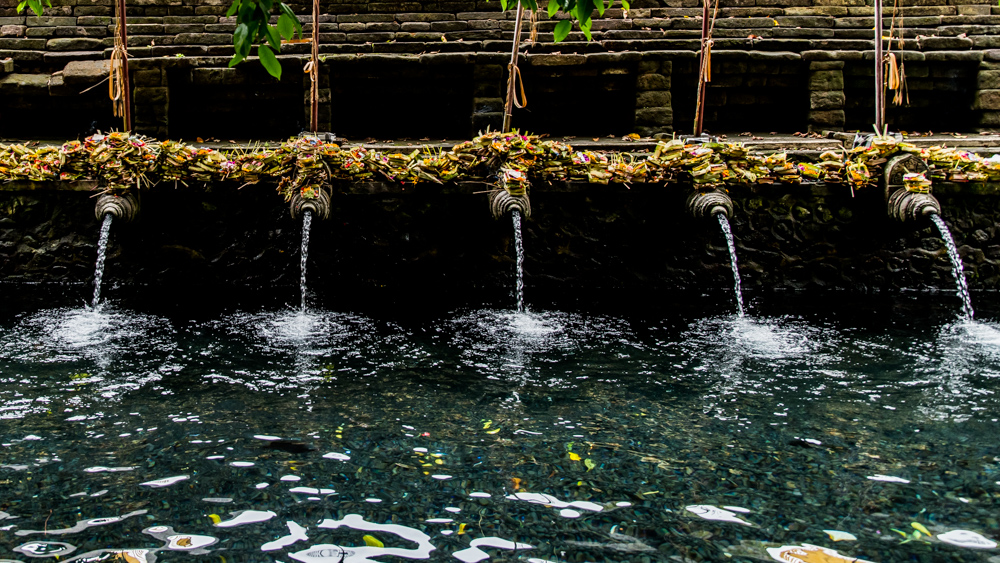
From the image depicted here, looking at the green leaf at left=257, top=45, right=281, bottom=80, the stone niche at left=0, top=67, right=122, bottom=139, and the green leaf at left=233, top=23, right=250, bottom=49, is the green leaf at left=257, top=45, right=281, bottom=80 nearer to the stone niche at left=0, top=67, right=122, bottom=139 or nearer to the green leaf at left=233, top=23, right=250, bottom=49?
the green leaf at left=233, top=23, right=250, bottom=49

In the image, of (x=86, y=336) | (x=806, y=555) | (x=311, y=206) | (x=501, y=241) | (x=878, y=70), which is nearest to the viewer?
(x=806, y=555)

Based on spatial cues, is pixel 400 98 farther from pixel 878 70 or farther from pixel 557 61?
pixel 878 70

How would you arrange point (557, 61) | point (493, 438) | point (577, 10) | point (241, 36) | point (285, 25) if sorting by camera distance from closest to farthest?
point (285, 25), point (241, 36), point (577, 10), point (493, 438), point (557, 61)

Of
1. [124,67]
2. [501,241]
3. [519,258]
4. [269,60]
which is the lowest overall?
[519,258]

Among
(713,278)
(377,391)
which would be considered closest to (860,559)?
(377,391)

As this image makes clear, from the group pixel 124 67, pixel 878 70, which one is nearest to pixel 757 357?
pixel 878 70

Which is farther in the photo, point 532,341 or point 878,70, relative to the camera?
point 878,70

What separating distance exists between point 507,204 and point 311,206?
5.88 ft

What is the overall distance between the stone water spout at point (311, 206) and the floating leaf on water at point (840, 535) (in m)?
5.15

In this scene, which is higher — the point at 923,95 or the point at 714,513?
the point at 923,95

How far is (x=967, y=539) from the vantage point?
9.60 ft

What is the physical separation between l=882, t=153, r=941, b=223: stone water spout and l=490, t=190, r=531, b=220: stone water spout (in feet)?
11.7

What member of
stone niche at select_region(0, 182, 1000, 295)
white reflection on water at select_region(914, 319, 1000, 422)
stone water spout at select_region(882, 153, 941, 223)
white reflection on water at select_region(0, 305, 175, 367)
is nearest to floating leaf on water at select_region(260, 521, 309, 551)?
white reflection on water at select_region(0, 305, 175, 367)

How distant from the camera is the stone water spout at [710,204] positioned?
23.7ft
